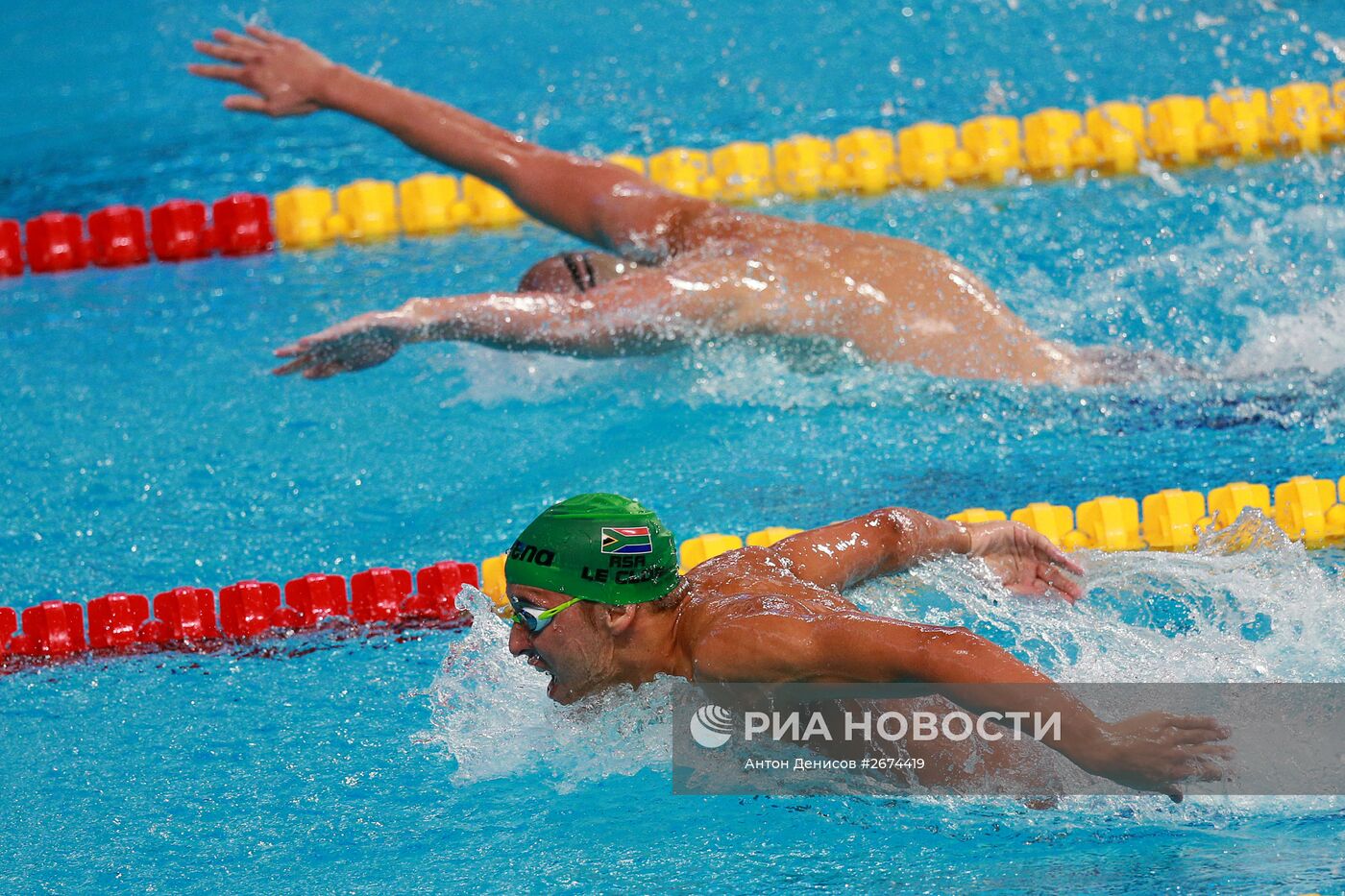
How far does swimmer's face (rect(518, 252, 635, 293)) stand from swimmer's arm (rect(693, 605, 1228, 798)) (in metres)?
1.88

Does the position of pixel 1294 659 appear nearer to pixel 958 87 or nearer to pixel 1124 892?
pixel 1124 892

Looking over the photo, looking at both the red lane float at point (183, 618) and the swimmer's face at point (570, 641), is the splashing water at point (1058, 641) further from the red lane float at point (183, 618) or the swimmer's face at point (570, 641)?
the red lane float at point (183, 618)

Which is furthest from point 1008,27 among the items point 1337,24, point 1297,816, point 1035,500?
point 1297,816

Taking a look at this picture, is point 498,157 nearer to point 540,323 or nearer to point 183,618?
point 540,323

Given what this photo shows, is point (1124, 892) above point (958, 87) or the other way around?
the other way around

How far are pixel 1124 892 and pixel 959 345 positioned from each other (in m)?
1.99

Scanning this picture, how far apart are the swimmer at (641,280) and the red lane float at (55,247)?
5.08ft

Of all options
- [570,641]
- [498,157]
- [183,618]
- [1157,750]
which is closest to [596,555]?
[570,641]

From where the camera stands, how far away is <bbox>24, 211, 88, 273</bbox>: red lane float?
579 centimetres

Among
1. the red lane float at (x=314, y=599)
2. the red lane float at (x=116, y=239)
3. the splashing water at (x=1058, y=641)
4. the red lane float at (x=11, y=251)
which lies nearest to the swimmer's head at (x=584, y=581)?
the splashing water at (x=1058, y=641)

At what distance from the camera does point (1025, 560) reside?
10.1 ft

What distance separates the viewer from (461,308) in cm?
371

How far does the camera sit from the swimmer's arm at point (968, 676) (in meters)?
2.18

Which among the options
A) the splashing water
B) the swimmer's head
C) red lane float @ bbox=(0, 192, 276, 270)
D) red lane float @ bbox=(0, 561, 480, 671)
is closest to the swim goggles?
the swimmer's head
